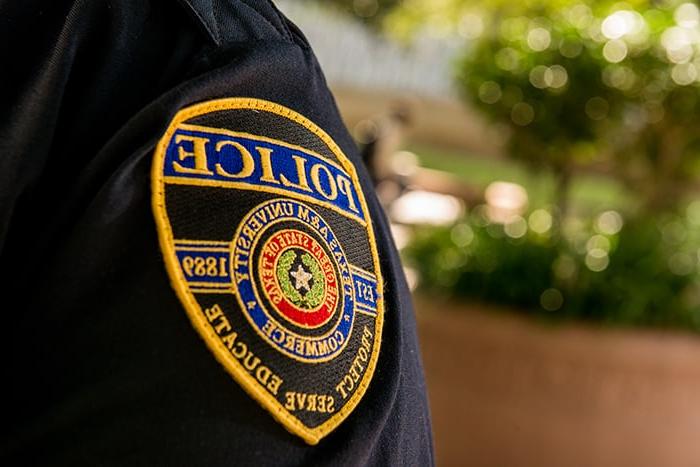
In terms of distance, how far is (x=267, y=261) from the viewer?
63 centimetres

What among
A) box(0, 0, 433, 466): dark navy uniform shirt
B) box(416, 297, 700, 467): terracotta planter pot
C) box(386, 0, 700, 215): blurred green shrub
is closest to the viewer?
box(0, 0, 433, 466): dark navy uniform shirt

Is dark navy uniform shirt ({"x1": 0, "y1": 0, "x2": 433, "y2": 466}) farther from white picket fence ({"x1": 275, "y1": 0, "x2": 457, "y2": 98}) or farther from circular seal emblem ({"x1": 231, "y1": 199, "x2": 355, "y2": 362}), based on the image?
white picket fence ({"x1": 275, "y1": 0, "x2": 457, "y2": 98})

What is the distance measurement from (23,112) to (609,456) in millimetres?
2274

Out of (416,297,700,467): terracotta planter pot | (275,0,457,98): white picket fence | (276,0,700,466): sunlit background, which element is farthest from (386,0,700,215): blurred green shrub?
(275,0,457,98): white picket fence

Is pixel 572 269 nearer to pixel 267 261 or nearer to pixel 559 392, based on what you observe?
pixel 559 392

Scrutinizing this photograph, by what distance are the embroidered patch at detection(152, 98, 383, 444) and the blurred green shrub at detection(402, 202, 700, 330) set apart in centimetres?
209

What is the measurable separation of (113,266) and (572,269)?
2384 mm

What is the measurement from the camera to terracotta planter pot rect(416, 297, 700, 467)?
2625 mm

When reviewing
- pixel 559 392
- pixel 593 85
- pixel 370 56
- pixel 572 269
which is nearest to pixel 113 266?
pixel 559 392

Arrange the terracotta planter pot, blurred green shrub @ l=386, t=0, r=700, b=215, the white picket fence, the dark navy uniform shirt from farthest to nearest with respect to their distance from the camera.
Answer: the white picket fence → blurred green shrub @ l=386, t=0, r=700, b=215 → the terracotta planter pot → the dark navy uniform shirt

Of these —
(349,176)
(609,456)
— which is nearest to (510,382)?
(609,456)

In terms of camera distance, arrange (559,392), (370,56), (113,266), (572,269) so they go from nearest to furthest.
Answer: (113,266), (559,392), (572,269), (370,56)

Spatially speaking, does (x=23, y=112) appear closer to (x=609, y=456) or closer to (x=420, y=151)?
(x=609, y=456)

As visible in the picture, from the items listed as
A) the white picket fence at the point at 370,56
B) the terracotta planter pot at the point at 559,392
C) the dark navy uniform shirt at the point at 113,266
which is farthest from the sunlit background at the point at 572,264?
the white picket fence at the point at 370,56
